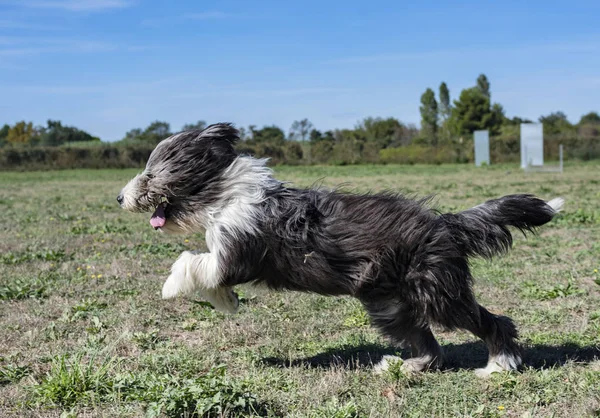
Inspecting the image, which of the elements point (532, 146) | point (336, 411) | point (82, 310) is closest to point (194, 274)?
point (336, 411)

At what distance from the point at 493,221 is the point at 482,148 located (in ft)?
110

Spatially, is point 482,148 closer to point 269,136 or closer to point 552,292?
point 269,136

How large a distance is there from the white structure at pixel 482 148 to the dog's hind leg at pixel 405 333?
33.0 metres

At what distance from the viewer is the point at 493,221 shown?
4.64 meters

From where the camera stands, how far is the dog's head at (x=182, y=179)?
4652 millimetres

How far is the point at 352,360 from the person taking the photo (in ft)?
15.7

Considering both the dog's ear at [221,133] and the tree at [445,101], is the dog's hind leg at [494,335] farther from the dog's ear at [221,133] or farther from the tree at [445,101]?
the tree at [445,101]

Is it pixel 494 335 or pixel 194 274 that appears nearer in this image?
pixel 194 274

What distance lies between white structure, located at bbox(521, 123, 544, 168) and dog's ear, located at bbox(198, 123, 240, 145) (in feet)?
88.6

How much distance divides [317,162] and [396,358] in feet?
118

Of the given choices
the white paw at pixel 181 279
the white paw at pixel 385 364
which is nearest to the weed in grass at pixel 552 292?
the white paw at pixel 385 364

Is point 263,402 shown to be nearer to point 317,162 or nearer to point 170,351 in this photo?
point 170,351

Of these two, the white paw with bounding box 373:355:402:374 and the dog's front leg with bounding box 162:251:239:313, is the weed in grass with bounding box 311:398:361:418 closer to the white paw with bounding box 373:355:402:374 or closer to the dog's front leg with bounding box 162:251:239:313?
the white paw with bounding box 373:355:402:374

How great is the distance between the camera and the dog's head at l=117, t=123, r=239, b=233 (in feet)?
15.3
